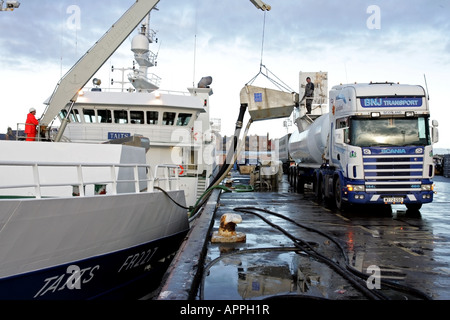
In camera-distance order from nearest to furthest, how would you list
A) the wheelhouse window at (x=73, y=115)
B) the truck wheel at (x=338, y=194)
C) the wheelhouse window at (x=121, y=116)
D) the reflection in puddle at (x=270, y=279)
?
the reflection in puddle at (x=270, y=279) → the truck wheel at (x=338, y=194) → the wheelhouse window at (x=73, y=115) → the wheelhouse window at (x=121, y=116)

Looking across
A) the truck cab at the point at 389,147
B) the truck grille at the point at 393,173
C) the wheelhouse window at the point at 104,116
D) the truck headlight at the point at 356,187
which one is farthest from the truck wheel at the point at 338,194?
the wheelhouse window at the point at 104,116

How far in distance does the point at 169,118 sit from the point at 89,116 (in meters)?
3.30

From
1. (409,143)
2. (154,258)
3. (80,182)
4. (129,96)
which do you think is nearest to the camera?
(80,182)

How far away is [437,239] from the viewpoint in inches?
375

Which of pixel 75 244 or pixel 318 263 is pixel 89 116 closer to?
pixel 75 244

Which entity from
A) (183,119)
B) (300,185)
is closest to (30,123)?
(183,119)

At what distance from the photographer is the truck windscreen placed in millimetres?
12812

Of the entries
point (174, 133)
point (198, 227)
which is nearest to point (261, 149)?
point (174, 133)

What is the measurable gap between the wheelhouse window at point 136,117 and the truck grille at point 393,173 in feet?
30.4

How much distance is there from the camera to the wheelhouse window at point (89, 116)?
1728 cm

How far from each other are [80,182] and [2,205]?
1370mm

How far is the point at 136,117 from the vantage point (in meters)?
17.5

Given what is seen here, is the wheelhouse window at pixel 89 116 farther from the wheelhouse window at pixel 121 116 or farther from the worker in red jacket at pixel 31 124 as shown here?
the worker in red jacket at pixel 31 124
